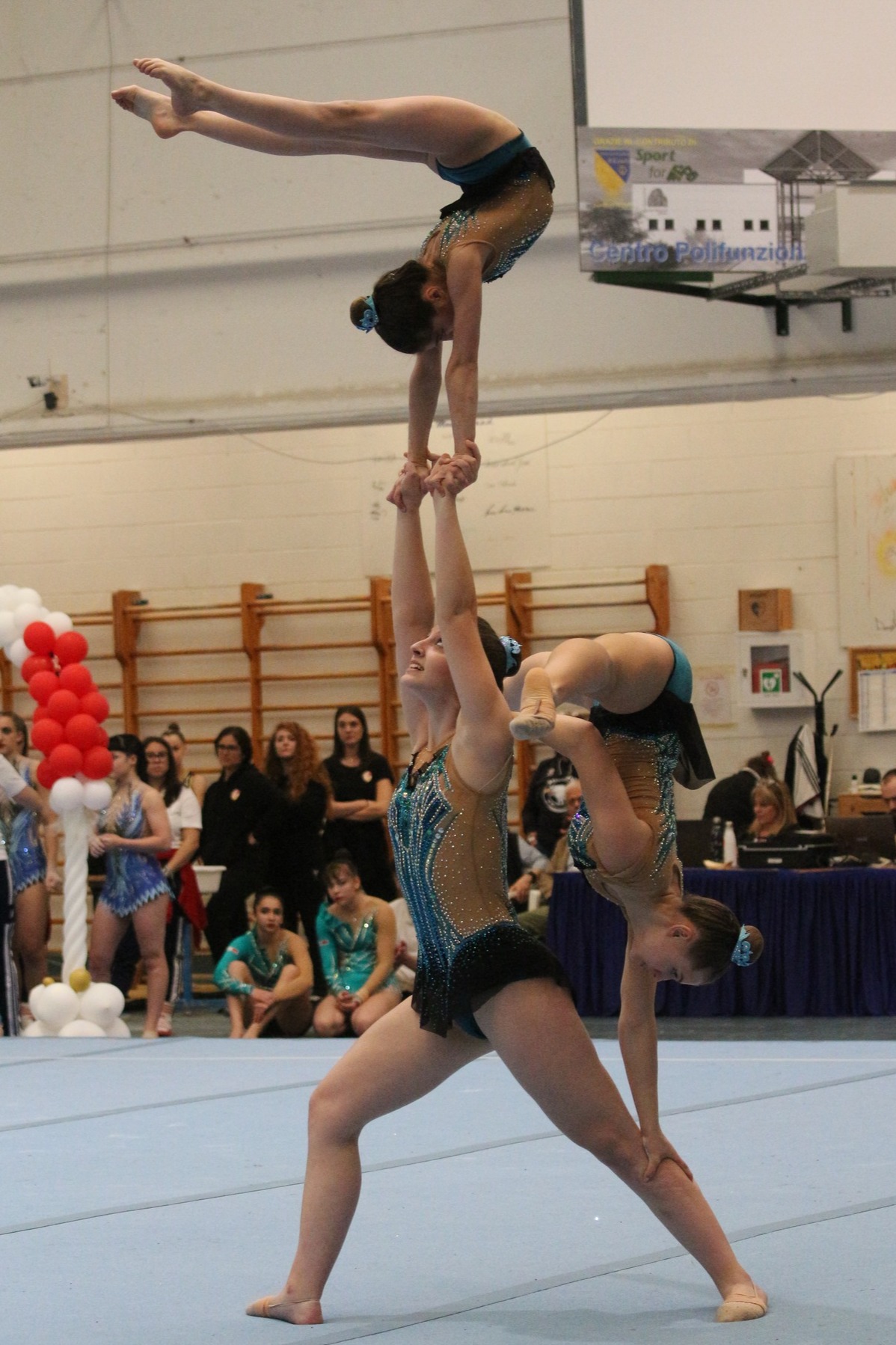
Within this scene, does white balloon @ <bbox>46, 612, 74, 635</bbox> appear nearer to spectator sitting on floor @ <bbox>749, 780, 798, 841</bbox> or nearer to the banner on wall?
the banner on wall

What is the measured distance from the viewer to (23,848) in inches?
272

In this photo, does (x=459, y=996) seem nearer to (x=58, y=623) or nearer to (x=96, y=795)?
(x=96, y=795)

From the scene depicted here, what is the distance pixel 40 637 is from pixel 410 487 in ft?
15.0

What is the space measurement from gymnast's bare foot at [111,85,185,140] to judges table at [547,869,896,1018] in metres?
4.68

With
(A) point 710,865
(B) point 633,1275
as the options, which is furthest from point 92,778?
(B) point 633,1275

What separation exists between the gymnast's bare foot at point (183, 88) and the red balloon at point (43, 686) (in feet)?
14.2

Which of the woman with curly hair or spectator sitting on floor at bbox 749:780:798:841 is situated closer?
spectator sitting on floor at bbox 749:780:798:841

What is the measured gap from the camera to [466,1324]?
264 centimetres

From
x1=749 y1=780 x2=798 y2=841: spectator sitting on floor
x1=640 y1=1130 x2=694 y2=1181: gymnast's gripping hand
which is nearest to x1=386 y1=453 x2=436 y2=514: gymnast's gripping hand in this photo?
x1=640 y1=1130 x2=694 y2=1181: gymnast's gripping hand

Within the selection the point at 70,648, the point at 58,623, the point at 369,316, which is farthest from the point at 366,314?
the point at 58,623

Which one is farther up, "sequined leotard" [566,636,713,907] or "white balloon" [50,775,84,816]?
"sequined leotard" [566,636,713,907]

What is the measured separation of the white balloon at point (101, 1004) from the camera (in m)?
6.38

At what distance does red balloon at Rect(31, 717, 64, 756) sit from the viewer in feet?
22.0

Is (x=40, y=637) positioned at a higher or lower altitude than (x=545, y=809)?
higher
